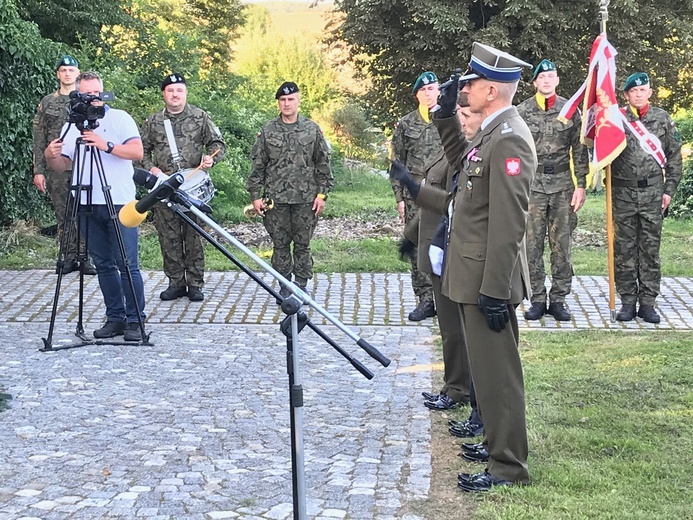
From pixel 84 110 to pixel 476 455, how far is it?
165 inches

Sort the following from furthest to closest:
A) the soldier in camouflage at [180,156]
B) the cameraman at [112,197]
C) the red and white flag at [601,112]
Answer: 1. the soldier in camouflage at [180,156]
2. the red and white flag at [601,112]
3. the cameraman at [112,197]

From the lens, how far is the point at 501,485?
4.45 m

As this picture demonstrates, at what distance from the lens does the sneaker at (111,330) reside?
25.0 feet

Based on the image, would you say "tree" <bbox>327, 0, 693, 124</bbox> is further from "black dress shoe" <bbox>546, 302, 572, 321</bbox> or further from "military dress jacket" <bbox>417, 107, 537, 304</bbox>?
"military dress jacket" <bbox>417, 107, 537, 304</bbox>

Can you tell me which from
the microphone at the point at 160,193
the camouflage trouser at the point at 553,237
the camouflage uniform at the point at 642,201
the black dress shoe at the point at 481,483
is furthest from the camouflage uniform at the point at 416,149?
the microphone at the point at 160,193

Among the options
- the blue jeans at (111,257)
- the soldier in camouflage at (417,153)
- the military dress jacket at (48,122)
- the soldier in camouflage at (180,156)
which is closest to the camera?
the blue jeans at (111,257)

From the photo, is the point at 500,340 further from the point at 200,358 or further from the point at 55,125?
the point at 55,125

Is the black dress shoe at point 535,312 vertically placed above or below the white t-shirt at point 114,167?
below

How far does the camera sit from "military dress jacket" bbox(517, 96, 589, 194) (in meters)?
8.19

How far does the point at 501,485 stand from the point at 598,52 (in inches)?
201

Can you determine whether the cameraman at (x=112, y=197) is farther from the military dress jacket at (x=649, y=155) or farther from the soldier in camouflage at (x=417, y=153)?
the military dress jacket at (x=649, y=155)

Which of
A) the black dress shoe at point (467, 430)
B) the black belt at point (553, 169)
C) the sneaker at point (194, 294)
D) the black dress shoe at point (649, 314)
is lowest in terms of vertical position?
the sneaker at point (194, 294)

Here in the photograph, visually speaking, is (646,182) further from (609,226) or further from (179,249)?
(179,249)

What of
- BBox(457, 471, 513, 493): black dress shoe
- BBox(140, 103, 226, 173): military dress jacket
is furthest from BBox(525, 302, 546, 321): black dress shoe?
BBox(457, 471, 513, 493): black dress shoe
